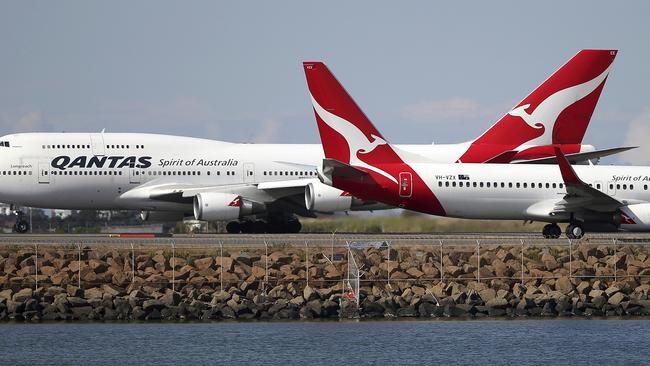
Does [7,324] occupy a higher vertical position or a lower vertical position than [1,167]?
lower

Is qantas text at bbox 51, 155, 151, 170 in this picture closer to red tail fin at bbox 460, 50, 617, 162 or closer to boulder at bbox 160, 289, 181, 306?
red tail fin at bbox 460, 50, 617, 162

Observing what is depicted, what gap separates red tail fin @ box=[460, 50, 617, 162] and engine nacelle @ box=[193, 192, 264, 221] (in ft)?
35.1

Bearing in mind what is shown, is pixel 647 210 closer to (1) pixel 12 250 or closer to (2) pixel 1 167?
(1) pixel 12 250

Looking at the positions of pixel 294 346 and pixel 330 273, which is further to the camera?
pixel 330 273

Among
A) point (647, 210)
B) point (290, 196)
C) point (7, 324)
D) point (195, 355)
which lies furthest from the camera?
point (290, 196)

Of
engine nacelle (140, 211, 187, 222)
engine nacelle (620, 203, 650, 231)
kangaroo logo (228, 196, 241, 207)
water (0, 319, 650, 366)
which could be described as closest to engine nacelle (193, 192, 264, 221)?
kangaroo logo (228, 196, 241, 207)

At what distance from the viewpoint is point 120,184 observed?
215 feet

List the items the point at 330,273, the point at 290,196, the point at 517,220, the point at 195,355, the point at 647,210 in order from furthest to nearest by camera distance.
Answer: the point at 290,196 → the point at 517,220 → the point at 647,210 → the point at 330,273 → the point at 195,355

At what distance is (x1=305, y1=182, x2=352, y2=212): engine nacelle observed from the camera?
61438mm

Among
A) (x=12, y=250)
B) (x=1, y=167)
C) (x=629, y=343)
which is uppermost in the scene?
(x=1, y=167)

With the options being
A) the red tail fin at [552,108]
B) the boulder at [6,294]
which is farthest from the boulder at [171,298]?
the red tail fin at [552,108]

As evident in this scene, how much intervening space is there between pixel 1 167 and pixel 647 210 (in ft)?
95.6

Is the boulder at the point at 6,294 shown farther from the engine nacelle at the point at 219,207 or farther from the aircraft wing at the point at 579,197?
the aircraft wing at the point at 579,197

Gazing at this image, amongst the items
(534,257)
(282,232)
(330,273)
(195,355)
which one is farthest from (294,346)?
(282,232)
